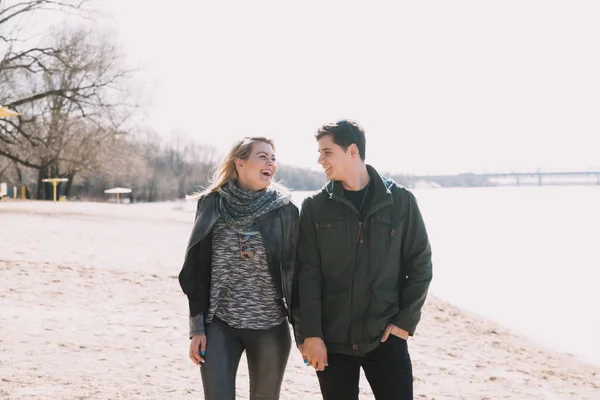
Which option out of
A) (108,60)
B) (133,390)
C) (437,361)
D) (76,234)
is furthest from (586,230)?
(133,390)

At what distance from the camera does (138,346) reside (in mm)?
6070

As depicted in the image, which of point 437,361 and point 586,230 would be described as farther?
point 586,230

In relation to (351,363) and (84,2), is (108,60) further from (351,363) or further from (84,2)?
(351,363)

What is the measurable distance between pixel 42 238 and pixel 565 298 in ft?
45.6

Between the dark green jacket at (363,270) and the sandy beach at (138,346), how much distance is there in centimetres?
242

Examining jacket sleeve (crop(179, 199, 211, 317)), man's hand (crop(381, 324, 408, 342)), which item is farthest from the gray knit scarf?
man's hand (crop(381, 324, 408, 342))

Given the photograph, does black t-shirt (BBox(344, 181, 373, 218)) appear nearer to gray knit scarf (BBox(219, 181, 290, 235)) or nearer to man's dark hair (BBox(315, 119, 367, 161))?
man's dark hair (BBox(315, 119, 367, 161))

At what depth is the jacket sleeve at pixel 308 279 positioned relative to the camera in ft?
8.66

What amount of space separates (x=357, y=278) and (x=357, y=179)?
46 cm

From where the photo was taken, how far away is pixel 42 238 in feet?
46.2

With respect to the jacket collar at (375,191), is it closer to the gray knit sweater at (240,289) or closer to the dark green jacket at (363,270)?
the dark green jacket at (363,270)

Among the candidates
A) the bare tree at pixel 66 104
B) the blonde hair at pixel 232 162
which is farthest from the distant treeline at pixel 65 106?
the blonde hair at pixel 232 162

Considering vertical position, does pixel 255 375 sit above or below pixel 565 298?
above

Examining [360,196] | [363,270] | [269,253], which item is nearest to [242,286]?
[269,253]
